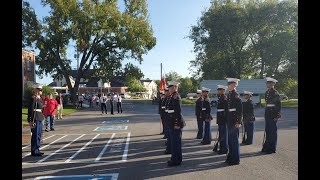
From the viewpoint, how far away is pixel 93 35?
1892 inches

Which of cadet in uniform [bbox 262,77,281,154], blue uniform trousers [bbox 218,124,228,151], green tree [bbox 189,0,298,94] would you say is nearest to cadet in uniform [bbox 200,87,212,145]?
blue uniform trousers [bbox 218,124,228,151]

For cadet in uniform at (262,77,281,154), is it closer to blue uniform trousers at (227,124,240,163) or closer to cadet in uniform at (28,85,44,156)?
blue uniform trousers at (227,124,240,163)

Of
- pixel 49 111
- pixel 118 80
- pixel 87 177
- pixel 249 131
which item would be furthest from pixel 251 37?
pixel 87 177

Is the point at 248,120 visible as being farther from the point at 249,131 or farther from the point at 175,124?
the point at 175,124

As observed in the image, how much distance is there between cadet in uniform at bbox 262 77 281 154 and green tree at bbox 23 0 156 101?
36551 millimetres

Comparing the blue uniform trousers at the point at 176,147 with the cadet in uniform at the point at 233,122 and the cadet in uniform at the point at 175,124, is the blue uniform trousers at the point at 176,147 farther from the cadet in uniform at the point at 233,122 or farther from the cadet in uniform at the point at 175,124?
the cadet in uniform at the point at 233,122

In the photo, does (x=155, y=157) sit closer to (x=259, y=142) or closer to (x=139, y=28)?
(x=259, y=142)

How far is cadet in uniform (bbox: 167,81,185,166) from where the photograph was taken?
9737mm

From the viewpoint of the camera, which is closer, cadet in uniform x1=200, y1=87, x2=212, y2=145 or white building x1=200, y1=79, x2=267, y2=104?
cadet in uniform x1=200, y1=87, x2=212, y2=145

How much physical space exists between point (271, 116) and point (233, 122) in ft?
7.08

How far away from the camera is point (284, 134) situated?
1603cm

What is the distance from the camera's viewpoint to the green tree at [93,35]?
4528 cm
